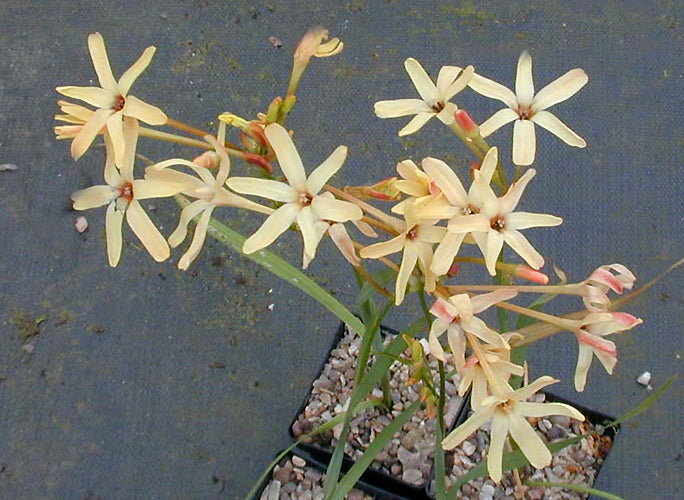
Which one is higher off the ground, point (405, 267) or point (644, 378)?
point (405, 267)

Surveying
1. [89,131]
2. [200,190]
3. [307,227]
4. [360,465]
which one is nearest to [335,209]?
[307,227]

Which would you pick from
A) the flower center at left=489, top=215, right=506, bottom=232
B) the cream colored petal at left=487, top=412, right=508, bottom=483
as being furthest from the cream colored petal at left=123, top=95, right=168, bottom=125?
the cream colored petal at left=487, top=412, right=508, bottom=483

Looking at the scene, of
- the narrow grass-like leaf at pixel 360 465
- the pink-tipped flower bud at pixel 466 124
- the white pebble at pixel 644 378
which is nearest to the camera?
the pink-tipped flower bud at pixel 466 124

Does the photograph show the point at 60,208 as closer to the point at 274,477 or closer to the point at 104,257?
the point at 104,257

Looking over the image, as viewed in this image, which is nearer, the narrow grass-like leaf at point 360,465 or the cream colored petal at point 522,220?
the cream colored petal at point 522,220

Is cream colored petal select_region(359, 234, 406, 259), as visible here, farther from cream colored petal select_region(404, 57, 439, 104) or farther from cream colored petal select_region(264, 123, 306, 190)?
cream colored petal select_region(404, 57, 439, 104)

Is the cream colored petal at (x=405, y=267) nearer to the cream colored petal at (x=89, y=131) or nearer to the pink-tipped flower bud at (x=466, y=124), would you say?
the pink-tipped flower bud at (x=466, y=124)

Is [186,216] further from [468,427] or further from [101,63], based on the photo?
[468,427]

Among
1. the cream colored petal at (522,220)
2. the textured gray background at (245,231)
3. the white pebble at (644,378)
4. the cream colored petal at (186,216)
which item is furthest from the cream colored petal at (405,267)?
the white pebble at (644,378)
